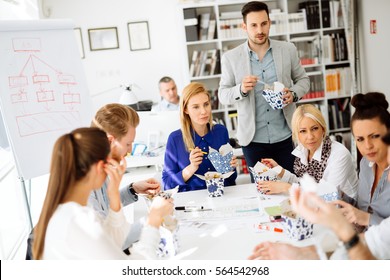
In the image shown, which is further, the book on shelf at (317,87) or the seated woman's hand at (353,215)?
the book on shelf at (317,87)

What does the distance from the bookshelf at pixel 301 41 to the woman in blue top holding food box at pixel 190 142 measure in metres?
2.33

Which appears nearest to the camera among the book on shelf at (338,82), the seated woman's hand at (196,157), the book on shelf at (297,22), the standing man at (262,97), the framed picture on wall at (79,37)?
the seated woman's hand at (196,157)

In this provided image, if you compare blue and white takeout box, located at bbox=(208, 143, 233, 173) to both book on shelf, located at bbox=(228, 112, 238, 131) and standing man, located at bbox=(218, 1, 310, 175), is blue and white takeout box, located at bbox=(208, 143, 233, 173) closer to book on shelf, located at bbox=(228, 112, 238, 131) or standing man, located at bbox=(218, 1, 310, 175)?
standing man, located at bbox=(218, 1, 310, 175)

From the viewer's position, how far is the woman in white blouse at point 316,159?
1986 millimetres

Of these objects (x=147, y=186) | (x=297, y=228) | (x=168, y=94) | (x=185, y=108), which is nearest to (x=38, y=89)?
(x=185, y=108)

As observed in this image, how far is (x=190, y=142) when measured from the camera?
232cm

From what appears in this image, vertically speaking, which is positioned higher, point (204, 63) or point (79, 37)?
point (79, 37)

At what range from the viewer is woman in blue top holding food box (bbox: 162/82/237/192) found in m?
2.28

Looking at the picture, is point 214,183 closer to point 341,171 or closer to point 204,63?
point 341,171

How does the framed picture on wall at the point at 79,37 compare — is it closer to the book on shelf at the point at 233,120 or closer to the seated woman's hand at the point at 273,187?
the book on shelf at the point at 233,120

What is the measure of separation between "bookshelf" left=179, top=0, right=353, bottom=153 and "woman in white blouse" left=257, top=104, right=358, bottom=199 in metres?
2.51

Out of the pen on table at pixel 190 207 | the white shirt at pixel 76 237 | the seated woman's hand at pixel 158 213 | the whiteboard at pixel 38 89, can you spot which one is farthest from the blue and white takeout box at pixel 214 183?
the whiteboard at pixel 38 89

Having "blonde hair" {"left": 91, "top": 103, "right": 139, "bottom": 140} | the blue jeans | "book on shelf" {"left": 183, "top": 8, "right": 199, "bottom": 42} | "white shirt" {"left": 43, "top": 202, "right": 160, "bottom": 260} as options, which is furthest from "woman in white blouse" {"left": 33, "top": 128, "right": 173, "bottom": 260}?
"book on shelf" {"left": 183, "top": 8, "right": 199, "bottom": 42}

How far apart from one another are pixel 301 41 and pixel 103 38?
2.32 meters
